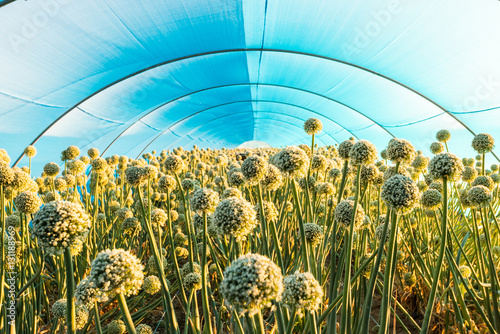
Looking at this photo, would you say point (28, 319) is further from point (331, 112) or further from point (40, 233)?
point (331, 112)

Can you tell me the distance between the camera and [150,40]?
4.57m

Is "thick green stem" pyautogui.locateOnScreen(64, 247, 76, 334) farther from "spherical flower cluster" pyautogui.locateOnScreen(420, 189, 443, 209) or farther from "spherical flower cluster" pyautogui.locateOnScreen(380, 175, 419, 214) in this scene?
"spherical flower cluster" pyautogui.locateOnScreen(420, 189, 443, 209)

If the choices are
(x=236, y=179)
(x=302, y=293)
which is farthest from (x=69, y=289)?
(x=236, y=179)

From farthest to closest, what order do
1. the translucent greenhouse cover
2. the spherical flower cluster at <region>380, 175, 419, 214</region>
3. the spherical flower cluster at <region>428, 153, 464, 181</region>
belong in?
the translucent greenhouse cover < the spherical flower cluster at <region>428, 153, 464, 181</region> < the spherical flower cluster at <region>380, 175, 419, 214</region>

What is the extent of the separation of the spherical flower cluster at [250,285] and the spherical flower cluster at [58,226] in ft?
1.66

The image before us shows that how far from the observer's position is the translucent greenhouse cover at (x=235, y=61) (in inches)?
143

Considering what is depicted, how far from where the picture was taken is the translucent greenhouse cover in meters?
3.62

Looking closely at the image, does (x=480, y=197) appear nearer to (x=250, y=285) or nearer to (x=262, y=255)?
(x=262, y=255)

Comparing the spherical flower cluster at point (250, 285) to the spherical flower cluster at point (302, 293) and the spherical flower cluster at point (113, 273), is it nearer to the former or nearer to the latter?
the spherical flower cluster at point (302, 293)

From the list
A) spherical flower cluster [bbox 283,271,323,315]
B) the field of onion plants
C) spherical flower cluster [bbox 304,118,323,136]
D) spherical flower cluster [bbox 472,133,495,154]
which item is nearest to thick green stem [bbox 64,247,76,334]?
the field of onion plants

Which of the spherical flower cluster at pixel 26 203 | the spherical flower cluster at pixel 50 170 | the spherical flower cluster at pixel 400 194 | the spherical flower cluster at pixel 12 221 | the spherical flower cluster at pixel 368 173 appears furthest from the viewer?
the spherical flower cluster at pixel 50 170

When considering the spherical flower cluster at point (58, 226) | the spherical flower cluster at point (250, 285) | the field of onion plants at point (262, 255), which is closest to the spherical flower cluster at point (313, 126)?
the field of onion plants at point (262, 255)

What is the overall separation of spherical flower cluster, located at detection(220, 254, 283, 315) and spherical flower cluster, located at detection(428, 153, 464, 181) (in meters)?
0.85

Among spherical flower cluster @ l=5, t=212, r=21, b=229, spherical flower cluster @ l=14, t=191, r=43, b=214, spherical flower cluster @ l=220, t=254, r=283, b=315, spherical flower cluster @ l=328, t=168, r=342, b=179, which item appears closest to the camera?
spherical flower cluster @ l=220, t=254, r=283, b=315
